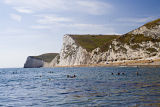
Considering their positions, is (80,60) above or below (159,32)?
below

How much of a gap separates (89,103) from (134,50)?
121 metres

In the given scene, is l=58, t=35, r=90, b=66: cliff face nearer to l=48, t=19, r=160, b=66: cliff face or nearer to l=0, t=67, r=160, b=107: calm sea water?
l=48, t=19, r=160, b=66: cliff face

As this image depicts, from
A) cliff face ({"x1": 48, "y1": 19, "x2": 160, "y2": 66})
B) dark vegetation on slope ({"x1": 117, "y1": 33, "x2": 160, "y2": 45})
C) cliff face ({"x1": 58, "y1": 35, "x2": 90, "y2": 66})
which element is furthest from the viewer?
cliff face ({"x1": 58, "y1": 35, "x2": 90, "y2": 66})

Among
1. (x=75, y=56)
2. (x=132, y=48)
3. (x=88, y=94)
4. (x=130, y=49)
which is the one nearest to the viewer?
(x=88, y=94)

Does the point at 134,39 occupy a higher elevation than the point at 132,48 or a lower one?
higher

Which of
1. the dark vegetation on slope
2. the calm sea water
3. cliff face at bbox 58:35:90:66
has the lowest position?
the calm sea water

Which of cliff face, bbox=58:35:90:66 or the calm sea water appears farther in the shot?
cliff face, bbox=58:35:90:66

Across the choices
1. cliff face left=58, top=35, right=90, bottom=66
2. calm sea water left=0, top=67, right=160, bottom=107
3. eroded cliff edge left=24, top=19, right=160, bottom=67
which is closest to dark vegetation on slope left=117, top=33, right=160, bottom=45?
eroded cliff edge left=24, top=19, right=160, bottom=67

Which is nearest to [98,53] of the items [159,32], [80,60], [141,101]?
[80,60]

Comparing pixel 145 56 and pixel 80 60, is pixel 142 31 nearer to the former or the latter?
pixel 145 56

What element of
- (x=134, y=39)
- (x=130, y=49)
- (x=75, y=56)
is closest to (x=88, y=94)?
(x=130, y=49)

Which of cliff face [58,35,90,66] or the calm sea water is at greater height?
cliff face [58,35,90,66]

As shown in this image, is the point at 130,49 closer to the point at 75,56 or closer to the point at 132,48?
the point at 132,48

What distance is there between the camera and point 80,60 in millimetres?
174000
